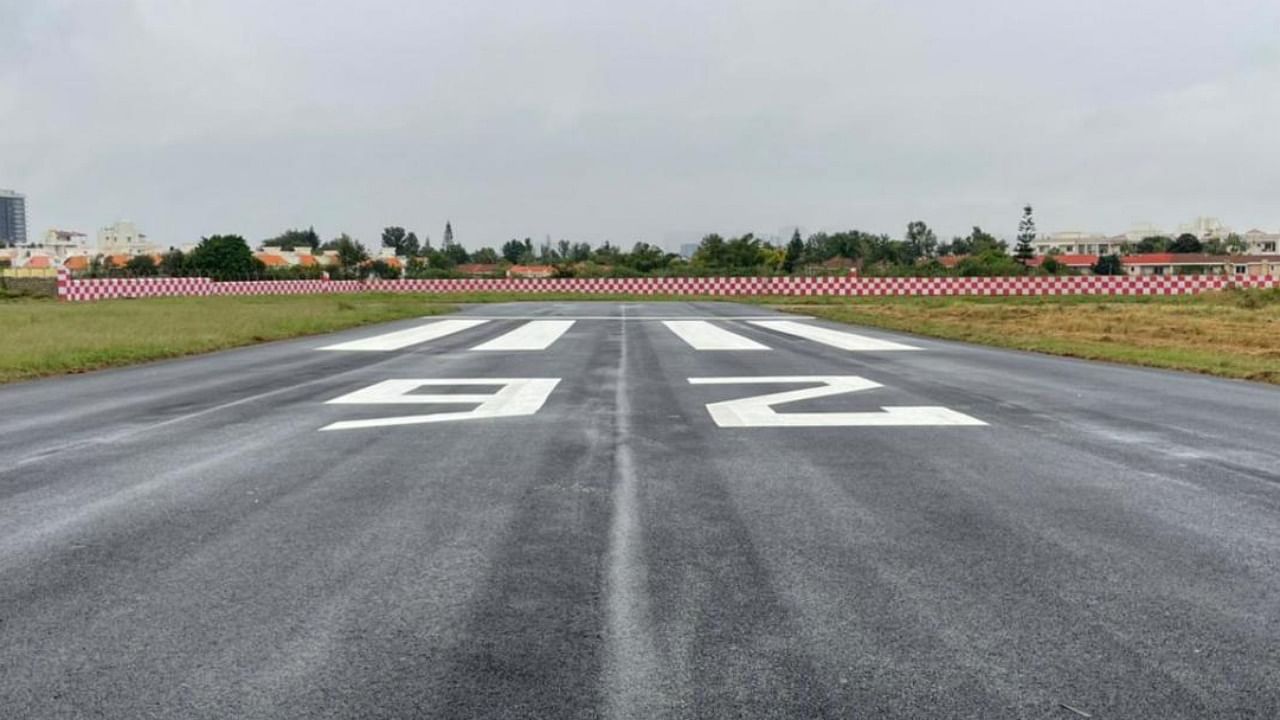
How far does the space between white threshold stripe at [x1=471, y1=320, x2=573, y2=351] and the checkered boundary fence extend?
2064cm

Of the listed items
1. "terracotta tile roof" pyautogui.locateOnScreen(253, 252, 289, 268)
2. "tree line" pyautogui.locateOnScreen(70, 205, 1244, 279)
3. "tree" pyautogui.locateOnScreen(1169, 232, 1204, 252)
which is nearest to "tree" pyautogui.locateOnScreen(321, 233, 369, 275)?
"tree line" pyautogui.locateOnScreen(70, 205, 1244, 279)

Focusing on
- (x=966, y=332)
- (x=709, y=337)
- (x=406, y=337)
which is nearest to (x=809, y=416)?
(x=709, y=337)

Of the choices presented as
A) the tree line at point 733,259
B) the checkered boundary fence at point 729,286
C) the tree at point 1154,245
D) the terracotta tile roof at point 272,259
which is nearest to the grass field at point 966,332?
the checkered boundary fence at point 729,286

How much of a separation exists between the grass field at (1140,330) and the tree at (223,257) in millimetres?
89616

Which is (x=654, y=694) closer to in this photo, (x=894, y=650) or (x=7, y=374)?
(x=894, y=650)

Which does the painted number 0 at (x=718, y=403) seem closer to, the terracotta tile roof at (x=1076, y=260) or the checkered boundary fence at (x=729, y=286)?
the checkered boundary fence at (x=729, y=286)

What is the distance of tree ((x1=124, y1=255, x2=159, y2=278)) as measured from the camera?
318ft

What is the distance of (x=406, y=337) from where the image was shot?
49.4ft

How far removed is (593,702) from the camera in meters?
2.21

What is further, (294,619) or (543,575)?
(543,575)

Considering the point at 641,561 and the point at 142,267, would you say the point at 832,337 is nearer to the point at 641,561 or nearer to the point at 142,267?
the point at 641,561

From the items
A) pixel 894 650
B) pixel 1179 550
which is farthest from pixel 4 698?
pixel 1179 550

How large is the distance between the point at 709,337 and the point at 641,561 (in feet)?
38.2

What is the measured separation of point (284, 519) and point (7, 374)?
7.93 m
